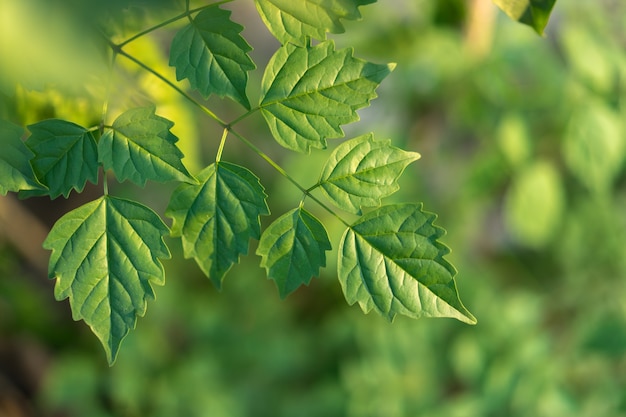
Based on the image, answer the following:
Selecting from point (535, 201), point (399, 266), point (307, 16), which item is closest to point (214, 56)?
point (307, 16)

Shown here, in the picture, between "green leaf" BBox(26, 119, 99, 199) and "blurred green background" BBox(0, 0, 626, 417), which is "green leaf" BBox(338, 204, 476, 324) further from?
"blurred green background" BBox(0, 0, 626, 417)

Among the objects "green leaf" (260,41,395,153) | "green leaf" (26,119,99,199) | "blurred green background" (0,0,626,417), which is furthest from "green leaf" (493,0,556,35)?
"blurred green background" (0,0,626,417)

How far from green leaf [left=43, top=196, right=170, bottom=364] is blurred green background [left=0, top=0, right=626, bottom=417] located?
0.82m

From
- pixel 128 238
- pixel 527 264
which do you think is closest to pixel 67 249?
pixel 128 238

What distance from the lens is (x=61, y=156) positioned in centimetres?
51

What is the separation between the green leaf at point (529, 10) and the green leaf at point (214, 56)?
203mm

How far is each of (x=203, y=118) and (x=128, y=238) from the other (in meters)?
1.41

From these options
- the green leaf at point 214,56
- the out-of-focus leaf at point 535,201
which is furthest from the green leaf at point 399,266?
the out-of-focus leaf at point 535,201

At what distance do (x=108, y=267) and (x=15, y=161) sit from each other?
0.31 ft

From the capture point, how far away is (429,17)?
1.56 metres

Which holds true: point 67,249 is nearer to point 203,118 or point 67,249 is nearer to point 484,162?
point 484,162

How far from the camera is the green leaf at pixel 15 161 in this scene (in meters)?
0.48

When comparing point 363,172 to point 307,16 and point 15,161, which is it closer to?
point 307,16

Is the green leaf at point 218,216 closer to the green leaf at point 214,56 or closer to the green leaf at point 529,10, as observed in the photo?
the green leaf at point 214,56
